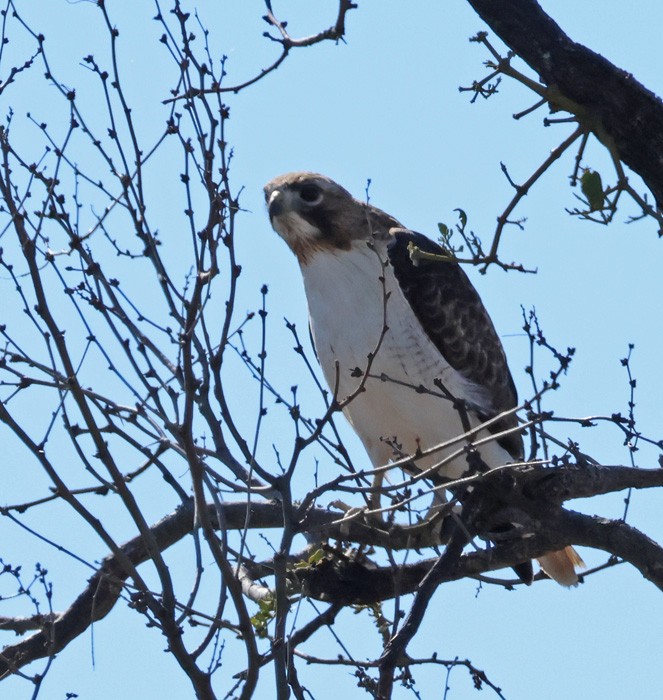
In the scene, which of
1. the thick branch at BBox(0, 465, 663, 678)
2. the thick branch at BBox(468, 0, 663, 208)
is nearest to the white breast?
the thick branch at BBox(0, 465, 663, 678)

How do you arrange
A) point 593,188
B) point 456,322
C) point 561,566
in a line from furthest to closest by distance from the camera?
point 456,322
point 561,566
point 593,188

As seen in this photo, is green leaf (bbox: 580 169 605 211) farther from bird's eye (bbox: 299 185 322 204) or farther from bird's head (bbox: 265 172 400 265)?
bird's eye (bbox: 299 185 322 204)

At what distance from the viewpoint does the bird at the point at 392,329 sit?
649 centimetres

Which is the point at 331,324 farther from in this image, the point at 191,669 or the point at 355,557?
the point at 191,669

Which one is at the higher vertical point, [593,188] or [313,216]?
[313,216]

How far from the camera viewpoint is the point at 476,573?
17.7ft

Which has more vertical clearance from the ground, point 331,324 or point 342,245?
point 342,245

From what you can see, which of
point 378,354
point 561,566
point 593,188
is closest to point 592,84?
point 593,188

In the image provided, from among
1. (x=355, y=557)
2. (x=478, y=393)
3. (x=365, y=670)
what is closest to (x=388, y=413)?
(x=478, y=393)

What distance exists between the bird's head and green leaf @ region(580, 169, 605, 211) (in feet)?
10.9

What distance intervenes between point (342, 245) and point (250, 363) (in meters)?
2.64

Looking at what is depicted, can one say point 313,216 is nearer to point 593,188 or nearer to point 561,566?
point 561,566

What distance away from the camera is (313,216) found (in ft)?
22.5

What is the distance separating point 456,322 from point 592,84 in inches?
145
